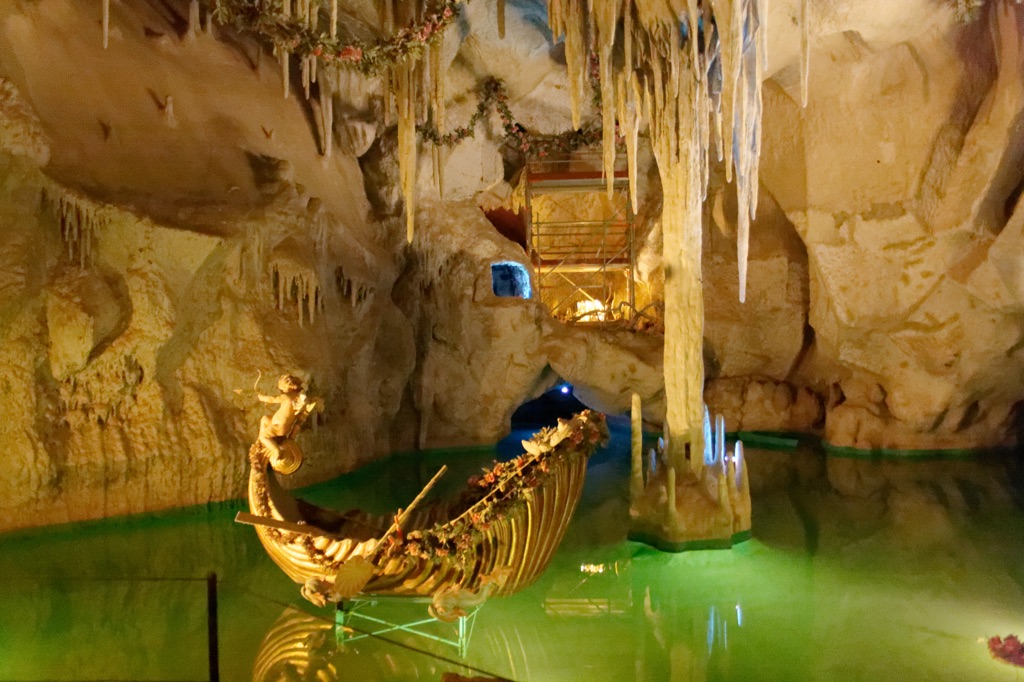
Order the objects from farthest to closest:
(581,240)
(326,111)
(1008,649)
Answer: (581,240), (326,111), (1008,649)

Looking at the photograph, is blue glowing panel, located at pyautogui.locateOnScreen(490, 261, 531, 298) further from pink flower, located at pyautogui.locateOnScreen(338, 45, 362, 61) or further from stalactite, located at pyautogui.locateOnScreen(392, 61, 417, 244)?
pink flower, located at pyautogui.locateOnScreen(338, 45, 362, 61)

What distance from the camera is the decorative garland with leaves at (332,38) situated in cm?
820

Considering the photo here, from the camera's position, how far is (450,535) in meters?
4.71

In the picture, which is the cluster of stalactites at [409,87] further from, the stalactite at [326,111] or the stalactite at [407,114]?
the stalactite at [326,111]

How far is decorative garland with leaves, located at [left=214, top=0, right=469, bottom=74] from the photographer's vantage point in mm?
8195

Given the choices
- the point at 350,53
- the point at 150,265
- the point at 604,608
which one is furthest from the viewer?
the point at 350,53

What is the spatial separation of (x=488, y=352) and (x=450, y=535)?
283 inches

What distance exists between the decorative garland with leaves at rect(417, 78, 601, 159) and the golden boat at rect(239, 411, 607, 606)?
251 inches

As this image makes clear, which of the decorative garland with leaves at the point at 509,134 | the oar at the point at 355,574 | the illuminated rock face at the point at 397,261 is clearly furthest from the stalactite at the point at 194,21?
the oar at the point at 355,574

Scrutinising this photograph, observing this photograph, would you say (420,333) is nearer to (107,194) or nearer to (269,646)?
(107,194)

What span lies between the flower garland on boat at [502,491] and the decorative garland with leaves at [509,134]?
6.29 metres

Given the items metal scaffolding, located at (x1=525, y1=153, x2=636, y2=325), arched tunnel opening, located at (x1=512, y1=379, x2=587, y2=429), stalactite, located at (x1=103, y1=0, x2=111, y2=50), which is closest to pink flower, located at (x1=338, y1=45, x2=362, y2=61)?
stalactite, located at (x1=103, y1=0, x2=111, y2=50)

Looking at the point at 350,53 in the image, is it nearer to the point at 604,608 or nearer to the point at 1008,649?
the point at 604,608

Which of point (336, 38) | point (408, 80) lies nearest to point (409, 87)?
point (408, 80)
